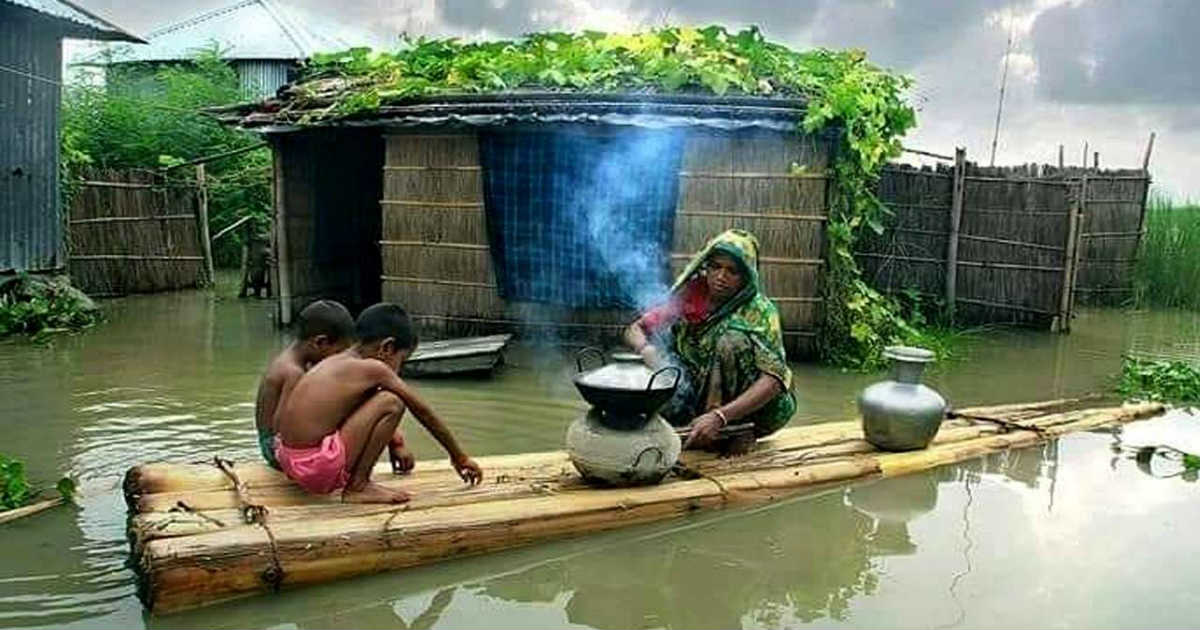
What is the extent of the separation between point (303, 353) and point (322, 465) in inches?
25.1

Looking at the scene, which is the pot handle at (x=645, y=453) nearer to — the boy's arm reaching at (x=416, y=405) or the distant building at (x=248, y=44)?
the boy's arm reaching at (x=416, y=405)

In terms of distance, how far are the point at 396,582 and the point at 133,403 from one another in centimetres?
424

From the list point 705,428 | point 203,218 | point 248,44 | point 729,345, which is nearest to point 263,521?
point 705,428

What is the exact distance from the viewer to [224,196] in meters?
17.2

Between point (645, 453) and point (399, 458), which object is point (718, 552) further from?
point (399, 458)

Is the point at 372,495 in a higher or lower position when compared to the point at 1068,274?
lower

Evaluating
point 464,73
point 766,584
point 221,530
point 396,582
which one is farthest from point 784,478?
point 464,73

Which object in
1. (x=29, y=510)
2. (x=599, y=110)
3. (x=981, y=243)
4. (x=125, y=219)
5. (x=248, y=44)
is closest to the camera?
(x=29, y=510)

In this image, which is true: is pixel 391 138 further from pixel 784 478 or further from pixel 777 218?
pixel 784 478

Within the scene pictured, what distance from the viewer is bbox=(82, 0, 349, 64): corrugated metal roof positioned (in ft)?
81.8

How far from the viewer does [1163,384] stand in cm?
849

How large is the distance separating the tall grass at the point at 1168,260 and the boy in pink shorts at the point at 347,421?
13.4m

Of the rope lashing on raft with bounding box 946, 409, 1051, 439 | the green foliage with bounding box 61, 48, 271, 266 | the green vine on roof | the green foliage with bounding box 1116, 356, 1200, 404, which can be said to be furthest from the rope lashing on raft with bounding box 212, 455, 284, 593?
the green foliage with bounding box 61, 48, 271, 266

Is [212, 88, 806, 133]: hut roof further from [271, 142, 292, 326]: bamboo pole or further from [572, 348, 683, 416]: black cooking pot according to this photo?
[572, 348, 683, 416]: black cooking pot
